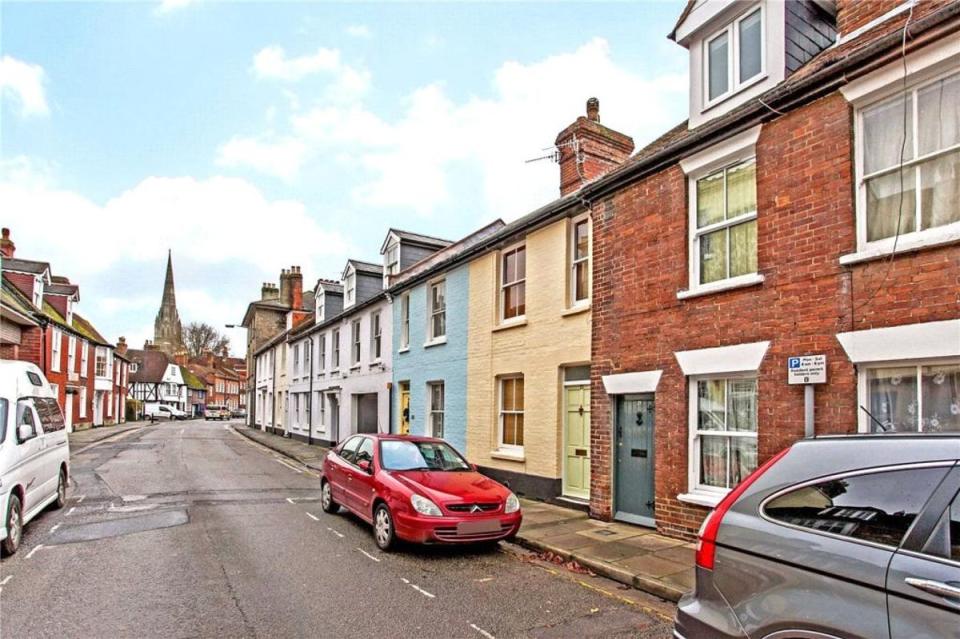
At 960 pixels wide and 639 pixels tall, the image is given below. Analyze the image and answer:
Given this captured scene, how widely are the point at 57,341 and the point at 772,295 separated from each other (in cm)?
3214

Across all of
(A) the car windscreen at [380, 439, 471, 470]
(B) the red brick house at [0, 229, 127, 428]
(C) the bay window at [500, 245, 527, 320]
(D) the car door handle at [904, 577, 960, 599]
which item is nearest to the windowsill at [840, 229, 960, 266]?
(D) the car door handle at [904, 577, 960, 599]

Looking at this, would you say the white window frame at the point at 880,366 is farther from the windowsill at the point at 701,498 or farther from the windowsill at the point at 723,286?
the windowsill at the point at 701,498

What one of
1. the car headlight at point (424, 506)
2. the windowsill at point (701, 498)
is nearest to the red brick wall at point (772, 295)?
the windowsill at point (701, 498)

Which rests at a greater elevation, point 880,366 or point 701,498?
point 880,366

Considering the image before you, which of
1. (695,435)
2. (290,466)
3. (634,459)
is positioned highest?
(695,435)

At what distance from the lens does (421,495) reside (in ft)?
24.6

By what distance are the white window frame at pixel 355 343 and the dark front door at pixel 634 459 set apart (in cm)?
1396

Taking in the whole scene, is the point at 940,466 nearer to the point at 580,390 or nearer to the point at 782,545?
the point at 782,545

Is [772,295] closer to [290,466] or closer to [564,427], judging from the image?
[564,427]

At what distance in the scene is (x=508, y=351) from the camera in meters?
12.4

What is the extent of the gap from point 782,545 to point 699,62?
311 inches

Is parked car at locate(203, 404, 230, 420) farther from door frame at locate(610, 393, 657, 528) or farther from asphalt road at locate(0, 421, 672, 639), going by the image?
door frame at locate(610, 393, 657, 528)

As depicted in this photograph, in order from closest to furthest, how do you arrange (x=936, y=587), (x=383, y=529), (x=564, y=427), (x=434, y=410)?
1. (x=936, y=587)
2. (x=383, y=529)
3. (x=564, y=427)
4. (x=434, y=410)

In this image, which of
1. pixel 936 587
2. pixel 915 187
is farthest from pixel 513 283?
pixel 936 587
